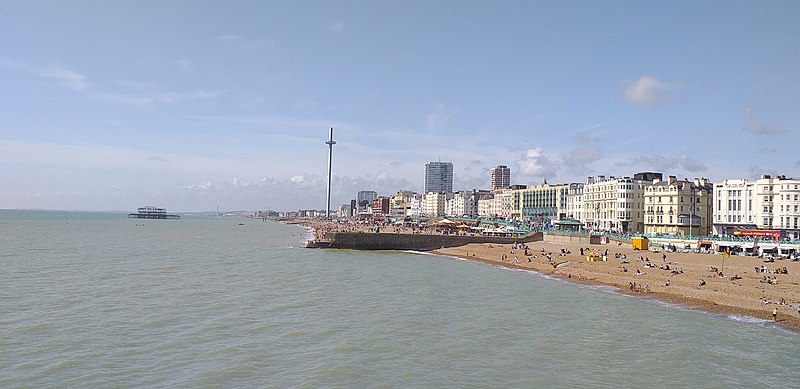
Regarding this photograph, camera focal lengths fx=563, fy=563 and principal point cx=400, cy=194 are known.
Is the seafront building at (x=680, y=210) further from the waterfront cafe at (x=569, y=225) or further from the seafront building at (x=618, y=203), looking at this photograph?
the waterfront cafe at (x=569, y=225)

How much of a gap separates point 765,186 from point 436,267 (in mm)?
47130

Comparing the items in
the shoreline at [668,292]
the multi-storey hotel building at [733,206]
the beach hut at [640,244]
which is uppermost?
the multi-storey hotel building at [733,206]

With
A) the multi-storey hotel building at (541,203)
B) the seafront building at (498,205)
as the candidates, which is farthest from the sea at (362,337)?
the seafront building at (498,205)

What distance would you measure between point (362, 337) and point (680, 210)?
72.2 meters

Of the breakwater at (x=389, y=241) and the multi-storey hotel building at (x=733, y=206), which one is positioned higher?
the multi-storey hotel building at (x=733, y=206)

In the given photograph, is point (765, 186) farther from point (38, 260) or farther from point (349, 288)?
point (38, 260)

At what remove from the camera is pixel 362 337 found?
25469mm

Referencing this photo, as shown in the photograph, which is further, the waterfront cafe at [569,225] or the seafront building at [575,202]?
the seafront building at [575,202]

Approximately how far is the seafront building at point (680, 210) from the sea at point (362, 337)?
4671cm

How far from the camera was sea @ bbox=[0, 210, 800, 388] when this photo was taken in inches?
795

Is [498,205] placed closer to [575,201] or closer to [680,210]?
[575,201]

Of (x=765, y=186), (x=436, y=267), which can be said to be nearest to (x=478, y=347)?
(x=436, y=267)

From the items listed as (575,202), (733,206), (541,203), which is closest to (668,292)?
(733,206)

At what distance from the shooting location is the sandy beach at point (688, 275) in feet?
113
